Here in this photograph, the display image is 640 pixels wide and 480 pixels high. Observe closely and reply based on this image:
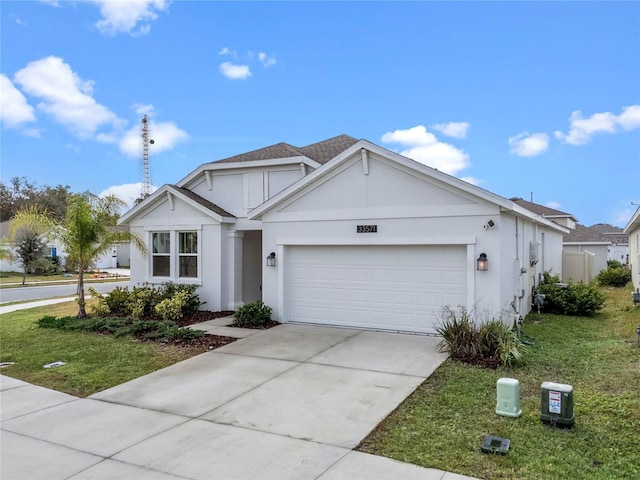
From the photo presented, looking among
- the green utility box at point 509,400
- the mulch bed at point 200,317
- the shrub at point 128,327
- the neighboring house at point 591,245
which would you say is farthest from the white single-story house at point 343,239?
the neighboring house at point 591,245

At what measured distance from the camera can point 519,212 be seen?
994 centimetres

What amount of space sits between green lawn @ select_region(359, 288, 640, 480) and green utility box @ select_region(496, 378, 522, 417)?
0.11 meters

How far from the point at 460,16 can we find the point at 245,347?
10.4 m

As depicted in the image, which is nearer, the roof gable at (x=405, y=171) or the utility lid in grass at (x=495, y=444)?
the utility lid in grass at (x=495, y=444)

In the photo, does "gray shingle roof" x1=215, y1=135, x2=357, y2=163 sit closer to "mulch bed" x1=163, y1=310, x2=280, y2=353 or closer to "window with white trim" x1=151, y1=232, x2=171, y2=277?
"window with white trim" x1=151, y1=232, x2=171, y2=277

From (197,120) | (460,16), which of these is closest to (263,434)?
(460,16)

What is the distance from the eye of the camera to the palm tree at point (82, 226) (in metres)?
12.5

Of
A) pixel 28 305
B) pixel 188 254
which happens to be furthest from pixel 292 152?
pixel 28 305

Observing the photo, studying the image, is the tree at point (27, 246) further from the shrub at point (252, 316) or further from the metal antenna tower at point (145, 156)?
the shrub at point (252, 316)

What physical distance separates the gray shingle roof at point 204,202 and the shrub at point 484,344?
7881mm

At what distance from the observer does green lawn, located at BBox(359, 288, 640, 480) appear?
4184mm

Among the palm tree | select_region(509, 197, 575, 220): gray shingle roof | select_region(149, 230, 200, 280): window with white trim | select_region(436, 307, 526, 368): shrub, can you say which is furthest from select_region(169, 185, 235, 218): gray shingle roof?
select_region(509, 197, 575, 220): gray shingle roof

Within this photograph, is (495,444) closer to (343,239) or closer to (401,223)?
(401,223)

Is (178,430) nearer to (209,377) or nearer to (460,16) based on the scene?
(209,377)
